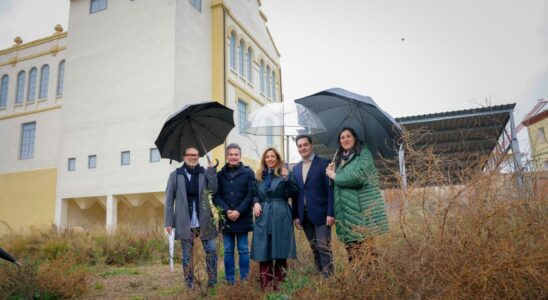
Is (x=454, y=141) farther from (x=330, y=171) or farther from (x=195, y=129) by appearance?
(x=330, y=171)

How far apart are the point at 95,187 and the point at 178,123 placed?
14.6m

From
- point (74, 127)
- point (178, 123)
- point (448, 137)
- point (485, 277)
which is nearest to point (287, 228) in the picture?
point (178, 123)

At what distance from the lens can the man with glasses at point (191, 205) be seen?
553cm

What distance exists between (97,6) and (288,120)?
18.5m

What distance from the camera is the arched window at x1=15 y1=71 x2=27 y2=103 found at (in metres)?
23.6

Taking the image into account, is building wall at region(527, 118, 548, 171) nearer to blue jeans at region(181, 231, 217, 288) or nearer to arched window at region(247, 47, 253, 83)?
blue jeans at region(181, 231, 217, 288)

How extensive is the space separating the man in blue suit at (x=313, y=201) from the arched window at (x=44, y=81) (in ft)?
70.6

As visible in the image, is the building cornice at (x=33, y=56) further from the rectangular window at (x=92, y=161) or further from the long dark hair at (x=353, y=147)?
the long dark hair at (x=353, y=147)

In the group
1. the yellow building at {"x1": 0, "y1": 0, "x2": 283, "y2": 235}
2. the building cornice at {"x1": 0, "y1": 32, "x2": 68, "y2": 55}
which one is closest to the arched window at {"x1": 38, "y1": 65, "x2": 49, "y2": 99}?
the yellow building at {"x1": 0, "y1": 0, "x2": 283, "y2": 235}

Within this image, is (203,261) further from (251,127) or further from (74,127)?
(74,127)

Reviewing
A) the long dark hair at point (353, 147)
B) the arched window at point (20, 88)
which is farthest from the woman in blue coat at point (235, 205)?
the arched window at point (20, 88)

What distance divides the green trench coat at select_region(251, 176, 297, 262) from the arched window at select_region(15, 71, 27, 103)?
23.3 metres

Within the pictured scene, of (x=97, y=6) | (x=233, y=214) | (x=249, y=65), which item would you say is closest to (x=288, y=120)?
(x=233, y=214)

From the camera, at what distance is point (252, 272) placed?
578 centimetres
